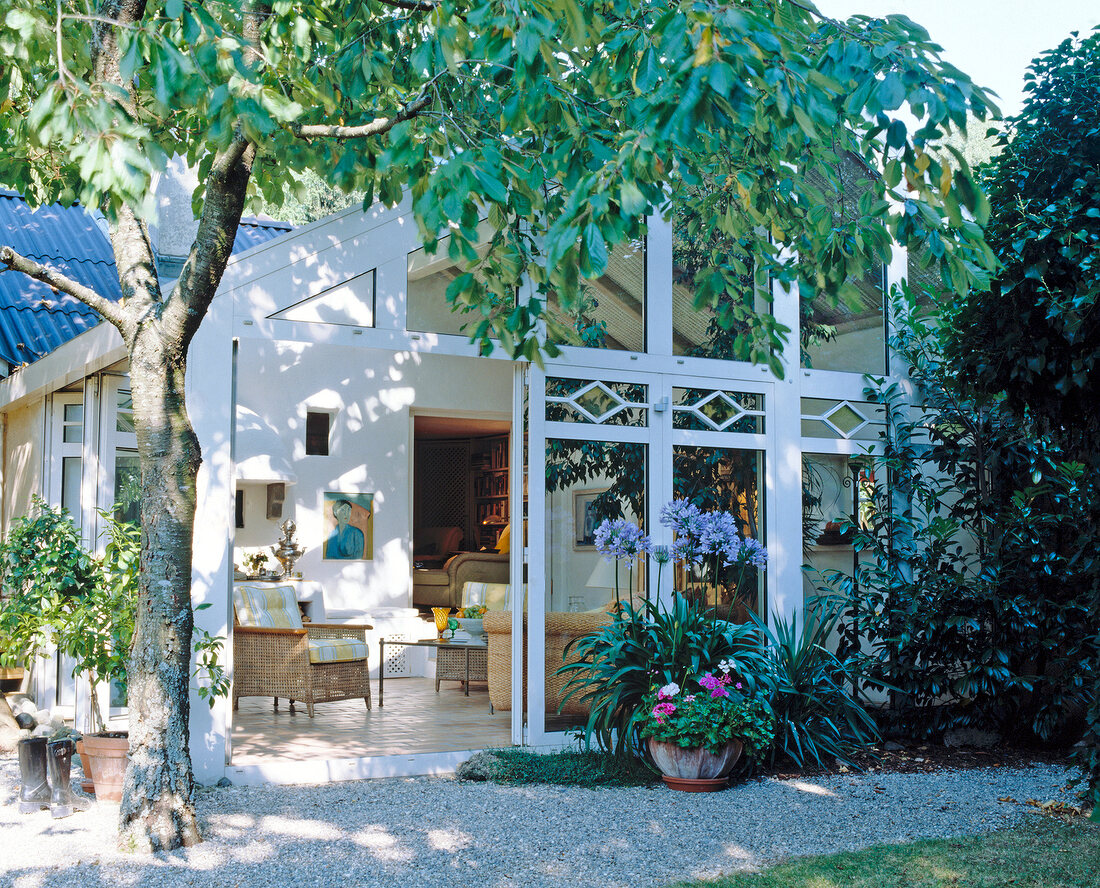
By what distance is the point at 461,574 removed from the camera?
492 inches

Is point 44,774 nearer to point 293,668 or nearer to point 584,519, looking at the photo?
point 293,668

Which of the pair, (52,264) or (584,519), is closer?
(584,519)

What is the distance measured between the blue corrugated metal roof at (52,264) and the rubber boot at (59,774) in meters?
3.70

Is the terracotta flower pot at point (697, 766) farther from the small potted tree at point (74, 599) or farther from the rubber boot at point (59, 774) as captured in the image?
the rubber boot at point (59, 774)

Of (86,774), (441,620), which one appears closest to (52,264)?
(441,620)

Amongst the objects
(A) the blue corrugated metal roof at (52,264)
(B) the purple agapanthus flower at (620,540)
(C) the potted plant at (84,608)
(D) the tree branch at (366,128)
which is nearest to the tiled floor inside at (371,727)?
(C) the potted plant at (84,608)

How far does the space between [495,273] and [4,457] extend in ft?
18.0

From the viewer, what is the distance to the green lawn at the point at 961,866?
403 centimetres

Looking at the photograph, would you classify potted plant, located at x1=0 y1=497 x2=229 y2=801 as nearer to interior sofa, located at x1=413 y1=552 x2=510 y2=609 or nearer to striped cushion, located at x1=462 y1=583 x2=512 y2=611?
striped cushion, located at x1=462 y1=583 x2=512 y2=611

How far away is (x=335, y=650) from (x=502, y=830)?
329 cm

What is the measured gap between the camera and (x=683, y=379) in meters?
7.09

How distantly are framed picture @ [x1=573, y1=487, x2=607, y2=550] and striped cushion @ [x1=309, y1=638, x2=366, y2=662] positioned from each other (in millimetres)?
2193

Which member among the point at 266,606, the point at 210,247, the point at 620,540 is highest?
the point at 210,247

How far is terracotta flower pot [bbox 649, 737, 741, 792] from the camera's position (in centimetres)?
565
